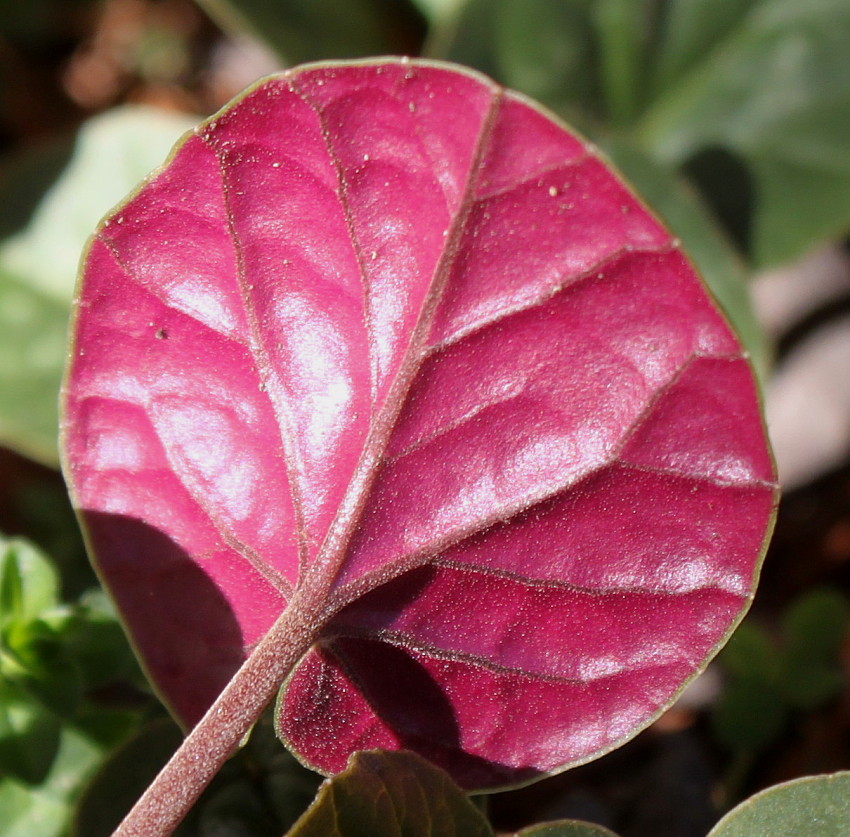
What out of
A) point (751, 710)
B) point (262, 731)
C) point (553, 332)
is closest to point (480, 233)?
point (553, 332)

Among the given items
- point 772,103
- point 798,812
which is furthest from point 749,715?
point 772,103

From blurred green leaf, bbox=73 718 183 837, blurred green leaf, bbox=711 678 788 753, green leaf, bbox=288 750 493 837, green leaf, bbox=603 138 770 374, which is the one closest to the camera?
green leaf, bbox=288 750 493 837

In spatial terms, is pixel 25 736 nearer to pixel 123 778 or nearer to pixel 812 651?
pixel 123 778

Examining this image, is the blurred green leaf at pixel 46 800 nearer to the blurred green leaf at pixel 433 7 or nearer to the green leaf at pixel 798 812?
the green leaf at pixel 798 812

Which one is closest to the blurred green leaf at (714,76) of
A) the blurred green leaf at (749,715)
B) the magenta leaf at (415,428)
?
the blurred green leaf at (749,715)

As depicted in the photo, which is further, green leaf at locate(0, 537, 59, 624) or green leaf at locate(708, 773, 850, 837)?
green leaf at locate(0, 537, 59, 624)

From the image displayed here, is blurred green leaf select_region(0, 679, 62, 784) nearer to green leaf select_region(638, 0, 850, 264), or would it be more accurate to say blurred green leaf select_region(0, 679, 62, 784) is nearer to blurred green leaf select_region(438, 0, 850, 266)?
blurred green leaf select_region(438, 0, 850, 266)

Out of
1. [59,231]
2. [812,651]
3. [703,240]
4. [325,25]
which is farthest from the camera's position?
[325,25]

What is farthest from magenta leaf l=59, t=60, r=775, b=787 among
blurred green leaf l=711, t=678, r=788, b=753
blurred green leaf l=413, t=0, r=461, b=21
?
blurred green leaf l=413, t=0, r=461, b=21
